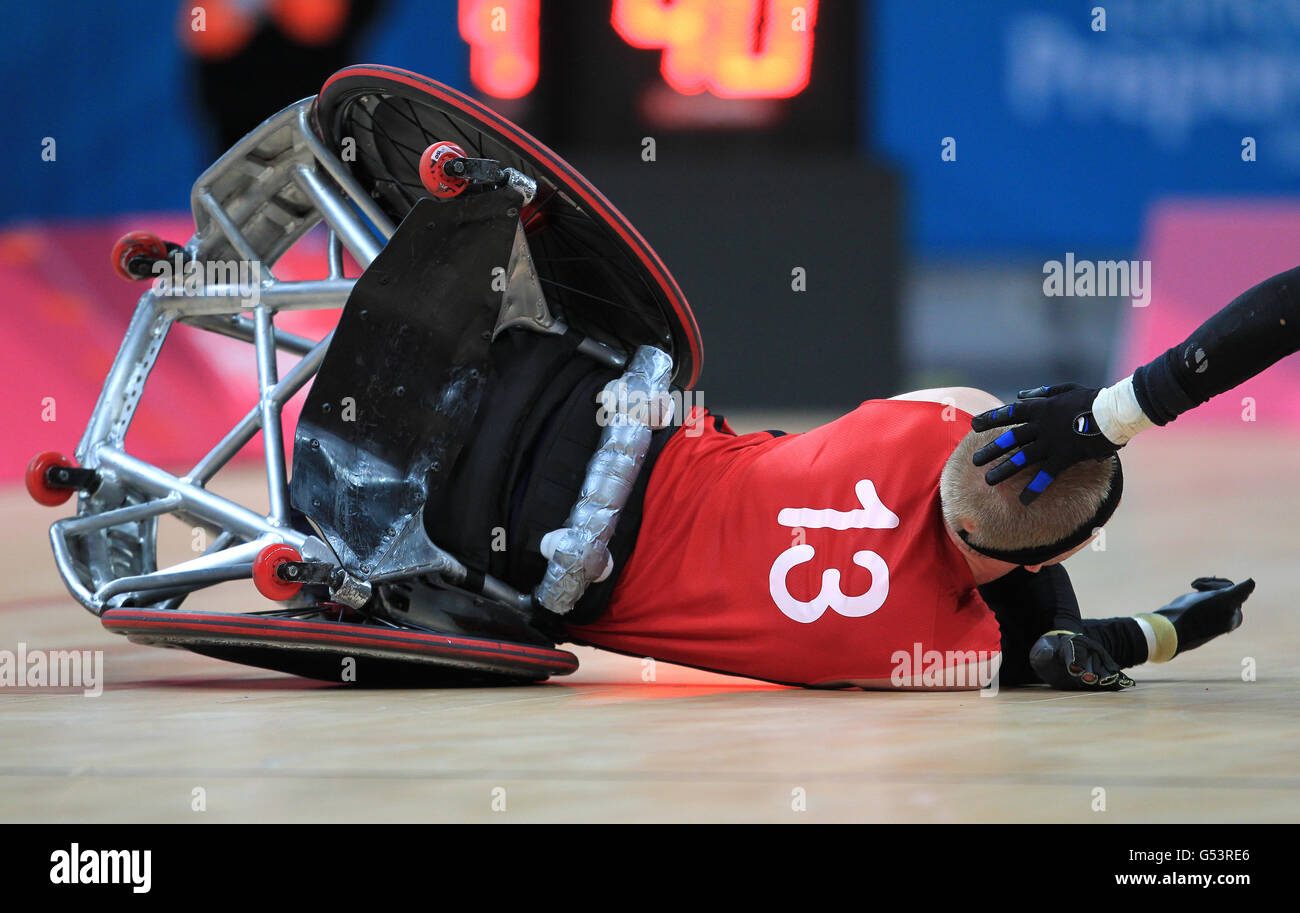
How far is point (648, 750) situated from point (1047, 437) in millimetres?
609

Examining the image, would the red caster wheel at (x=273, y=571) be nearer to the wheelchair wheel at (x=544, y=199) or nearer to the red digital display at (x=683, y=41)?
the wheelchair wheel at (x=544, y=199)

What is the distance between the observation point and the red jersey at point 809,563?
5.94ft

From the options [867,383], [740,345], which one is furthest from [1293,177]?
[740,345]

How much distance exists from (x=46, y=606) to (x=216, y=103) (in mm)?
4212

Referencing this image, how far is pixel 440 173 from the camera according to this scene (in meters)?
1.94

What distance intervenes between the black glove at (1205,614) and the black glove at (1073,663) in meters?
0.27

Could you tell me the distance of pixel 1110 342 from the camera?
7621mm

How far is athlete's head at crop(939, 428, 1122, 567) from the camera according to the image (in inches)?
66.3
